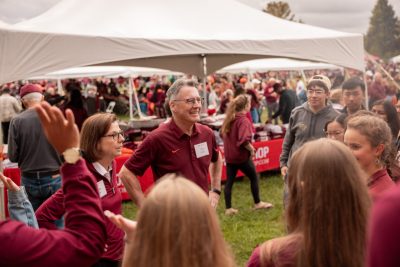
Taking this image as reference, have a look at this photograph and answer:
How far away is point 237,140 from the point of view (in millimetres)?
7051

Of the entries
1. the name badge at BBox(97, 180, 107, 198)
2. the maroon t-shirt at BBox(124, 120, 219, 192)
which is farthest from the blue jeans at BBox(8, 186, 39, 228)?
the maroon t-shirt at BBox(124, 120, 219, 192)

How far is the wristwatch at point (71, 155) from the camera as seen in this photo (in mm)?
1647

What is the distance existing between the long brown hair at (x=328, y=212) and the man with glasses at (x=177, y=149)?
1.99 metres

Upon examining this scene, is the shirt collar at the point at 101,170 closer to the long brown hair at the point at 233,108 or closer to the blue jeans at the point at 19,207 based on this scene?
the blue jeans at the point at 19,207

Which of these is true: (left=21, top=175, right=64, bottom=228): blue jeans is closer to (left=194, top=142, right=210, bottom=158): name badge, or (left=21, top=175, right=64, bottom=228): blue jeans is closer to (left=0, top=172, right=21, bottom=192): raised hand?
(left=194, top=142, right=210, bottom=158): name badge

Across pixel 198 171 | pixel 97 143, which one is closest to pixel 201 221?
pixel 97 143

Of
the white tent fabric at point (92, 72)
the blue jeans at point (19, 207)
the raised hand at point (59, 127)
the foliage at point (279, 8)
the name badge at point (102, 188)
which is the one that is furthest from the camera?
the foliage at point (279, 8)

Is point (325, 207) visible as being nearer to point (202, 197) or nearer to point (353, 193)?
point (353, 193)

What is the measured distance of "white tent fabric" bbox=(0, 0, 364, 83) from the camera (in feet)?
17.6

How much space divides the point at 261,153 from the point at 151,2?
352 cm

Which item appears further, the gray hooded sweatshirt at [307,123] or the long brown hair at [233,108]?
the long brown hair at [233,108]

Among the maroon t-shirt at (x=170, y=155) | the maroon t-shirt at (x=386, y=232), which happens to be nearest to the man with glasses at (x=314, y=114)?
the maroon t-shirt at (x=170, y=155)

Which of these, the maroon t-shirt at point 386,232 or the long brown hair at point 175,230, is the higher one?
the maroon t-shirt at point 386,232

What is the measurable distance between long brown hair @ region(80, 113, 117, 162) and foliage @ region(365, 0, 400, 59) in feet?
286
